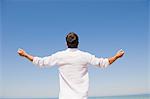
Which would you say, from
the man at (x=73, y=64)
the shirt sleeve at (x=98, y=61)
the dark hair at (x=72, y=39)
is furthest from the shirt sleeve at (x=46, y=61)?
the shirt sleeve at (x=98, y=61)

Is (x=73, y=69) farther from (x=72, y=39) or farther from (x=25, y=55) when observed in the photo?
(x=25, y=55)

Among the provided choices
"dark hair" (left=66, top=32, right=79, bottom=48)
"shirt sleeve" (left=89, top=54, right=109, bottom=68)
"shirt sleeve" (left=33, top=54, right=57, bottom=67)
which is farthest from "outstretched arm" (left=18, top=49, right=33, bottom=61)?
"shirt sleeve" (left=89, top=54, right=109, bottom=68)

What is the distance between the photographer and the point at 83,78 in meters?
5.88

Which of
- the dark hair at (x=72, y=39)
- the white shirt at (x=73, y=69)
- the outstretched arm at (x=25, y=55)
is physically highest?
the dark hair at (x=72, y=39)

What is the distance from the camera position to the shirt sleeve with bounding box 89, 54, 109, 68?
5.83 m

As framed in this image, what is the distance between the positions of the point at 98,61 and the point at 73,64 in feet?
1.10

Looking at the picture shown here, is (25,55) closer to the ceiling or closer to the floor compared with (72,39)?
closer to the floor

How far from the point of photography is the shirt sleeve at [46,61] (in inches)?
231

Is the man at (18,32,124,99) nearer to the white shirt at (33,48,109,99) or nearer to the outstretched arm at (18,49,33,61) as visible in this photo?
the white shirt at (33,48,109,99)

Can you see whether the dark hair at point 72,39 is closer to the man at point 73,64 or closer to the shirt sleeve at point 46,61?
the man at point 73,64

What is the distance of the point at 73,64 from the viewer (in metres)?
5.89

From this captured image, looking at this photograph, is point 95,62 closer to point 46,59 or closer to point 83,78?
point 83,78

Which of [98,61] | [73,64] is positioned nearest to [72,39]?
[73,64]

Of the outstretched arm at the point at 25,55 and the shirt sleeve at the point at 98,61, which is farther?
the outstretched arm at the point at 25,55
